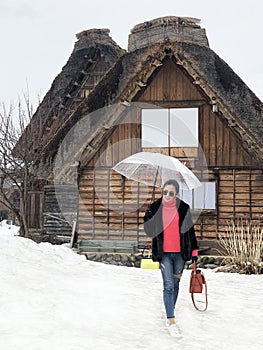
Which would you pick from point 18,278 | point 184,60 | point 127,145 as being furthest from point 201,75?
point 18,278

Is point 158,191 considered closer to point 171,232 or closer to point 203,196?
point 203,196

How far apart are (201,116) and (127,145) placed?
218 cm

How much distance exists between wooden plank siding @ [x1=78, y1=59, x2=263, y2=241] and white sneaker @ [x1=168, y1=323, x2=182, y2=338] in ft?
29.6

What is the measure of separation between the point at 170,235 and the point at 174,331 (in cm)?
105

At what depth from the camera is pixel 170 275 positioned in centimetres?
605

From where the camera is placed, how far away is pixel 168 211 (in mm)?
6180

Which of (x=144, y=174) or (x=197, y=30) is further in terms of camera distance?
(x=197, y=30)

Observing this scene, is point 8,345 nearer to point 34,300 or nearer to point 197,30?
point 34,300

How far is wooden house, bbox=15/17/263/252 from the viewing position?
14438 millimetres

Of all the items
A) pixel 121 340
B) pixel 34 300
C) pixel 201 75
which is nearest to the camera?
pixel 121 340

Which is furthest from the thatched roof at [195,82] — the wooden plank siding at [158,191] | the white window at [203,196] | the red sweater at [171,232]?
the red sweater at [171,232]

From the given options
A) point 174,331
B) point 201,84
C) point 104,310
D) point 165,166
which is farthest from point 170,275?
point 201,84

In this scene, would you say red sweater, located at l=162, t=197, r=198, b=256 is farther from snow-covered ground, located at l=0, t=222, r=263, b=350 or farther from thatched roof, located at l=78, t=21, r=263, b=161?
thatched roof, located at l=78, t=21, r=263, b=161

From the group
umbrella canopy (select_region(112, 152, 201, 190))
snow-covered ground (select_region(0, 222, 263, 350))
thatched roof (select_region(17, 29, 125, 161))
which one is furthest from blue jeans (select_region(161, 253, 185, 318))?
thatched roof (select_region(17, 29, 125, 161))
